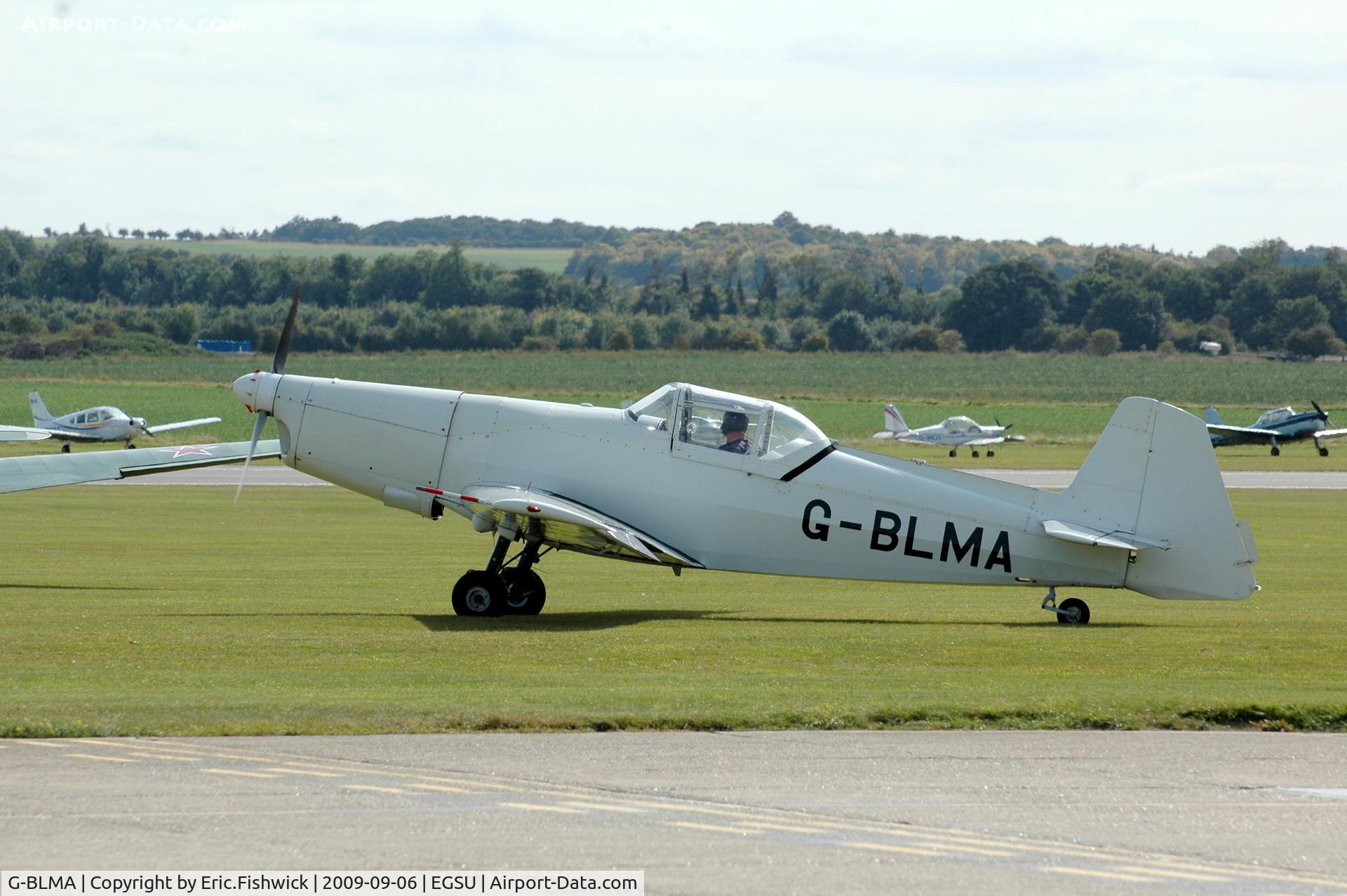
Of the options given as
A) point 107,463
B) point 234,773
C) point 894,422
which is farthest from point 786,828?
point 894,422

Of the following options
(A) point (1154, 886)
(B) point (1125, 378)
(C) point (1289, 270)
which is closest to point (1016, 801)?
(A) point (1154, 886)

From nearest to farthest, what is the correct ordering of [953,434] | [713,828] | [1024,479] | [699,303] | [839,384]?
[713,828]
[1024,479]
[953,434]
[839,384]
[699,303]

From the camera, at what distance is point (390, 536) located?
2633 cm

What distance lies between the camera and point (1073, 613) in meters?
15.0

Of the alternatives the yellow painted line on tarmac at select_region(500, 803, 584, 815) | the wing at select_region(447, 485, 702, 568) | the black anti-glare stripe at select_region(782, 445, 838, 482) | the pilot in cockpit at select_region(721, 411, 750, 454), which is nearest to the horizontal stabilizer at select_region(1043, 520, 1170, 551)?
the black anti-glare stripe at select_region(782, 445, 838, 482)

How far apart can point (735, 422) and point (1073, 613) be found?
159 inches

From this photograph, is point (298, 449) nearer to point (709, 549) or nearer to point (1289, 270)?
point (709, 549)

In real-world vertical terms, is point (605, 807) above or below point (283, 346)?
below

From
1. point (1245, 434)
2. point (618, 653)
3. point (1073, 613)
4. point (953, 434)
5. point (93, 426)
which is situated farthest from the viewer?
point (953, 434)

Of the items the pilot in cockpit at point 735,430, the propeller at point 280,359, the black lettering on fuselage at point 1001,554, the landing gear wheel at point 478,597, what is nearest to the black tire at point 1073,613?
the black lettering on fuselage at point 1001,554

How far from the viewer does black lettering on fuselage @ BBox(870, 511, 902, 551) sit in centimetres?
1470

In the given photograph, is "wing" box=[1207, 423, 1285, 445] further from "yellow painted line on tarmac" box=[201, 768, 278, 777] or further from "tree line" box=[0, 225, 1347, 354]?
"tree line" box=[0, 225, 1347, 354]

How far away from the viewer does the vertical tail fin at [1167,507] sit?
14.4 m

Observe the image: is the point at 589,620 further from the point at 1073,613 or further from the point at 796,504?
the point at 1073,613
